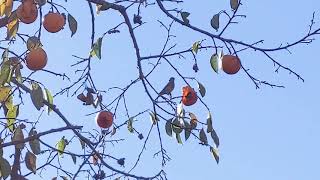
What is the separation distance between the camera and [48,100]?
3025mm

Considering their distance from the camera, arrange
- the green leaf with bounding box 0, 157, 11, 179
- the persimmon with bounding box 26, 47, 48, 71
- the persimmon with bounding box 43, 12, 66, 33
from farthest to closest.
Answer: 1. the persimmon with bounding box 43, 12, 66, 33
2. the persimmon with bounding box 26, 47, 48, 71
3. the green leaf with bounding box 0, 157, 11, 179

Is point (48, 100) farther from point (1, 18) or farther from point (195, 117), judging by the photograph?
point (195, 117)

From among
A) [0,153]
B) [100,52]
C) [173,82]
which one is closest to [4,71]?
[0,153]

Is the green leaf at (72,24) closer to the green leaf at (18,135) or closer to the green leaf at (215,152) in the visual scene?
the green leaf at (18,135)

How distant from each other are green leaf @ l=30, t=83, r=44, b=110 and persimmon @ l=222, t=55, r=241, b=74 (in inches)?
39.1

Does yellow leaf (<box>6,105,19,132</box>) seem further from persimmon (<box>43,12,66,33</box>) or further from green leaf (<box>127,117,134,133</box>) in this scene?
green leaf (<box>127,117,134,133</box>)

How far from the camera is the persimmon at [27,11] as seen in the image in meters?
2.59

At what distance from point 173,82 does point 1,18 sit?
99 cm

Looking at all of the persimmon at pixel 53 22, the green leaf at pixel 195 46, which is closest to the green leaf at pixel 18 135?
the persimmon at pixel 53 22

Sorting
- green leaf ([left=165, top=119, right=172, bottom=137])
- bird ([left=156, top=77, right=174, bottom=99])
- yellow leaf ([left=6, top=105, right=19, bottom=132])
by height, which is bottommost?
yellow leaf ([left=6, top=105, right=19, bottom=132])

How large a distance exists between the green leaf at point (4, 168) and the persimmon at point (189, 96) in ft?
4.08

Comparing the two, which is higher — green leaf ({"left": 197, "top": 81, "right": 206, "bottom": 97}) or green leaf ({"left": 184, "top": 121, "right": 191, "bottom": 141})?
green leaf ({"left": 197, "top": 81, "right": 206, "bottom": 97})

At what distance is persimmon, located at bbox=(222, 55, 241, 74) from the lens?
3191 millimetres

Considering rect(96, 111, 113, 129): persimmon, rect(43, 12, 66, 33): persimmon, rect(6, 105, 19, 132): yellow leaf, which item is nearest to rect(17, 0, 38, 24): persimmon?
rect(43, 12, 66, 33): persimmon
